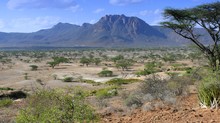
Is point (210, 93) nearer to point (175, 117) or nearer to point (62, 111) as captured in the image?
point (175, 117)

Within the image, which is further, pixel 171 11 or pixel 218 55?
pixel 171 11

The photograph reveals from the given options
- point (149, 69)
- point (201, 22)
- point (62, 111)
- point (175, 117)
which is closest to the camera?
point (62, 111)

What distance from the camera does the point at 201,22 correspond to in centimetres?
2962

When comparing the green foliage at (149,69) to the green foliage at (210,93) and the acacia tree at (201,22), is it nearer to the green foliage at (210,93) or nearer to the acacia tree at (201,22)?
the acacia tree at (201,22)

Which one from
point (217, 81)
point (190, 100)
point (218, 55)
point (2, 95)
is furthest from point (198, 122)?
point (2, 95)

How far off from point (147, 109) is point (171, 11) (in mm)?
17951

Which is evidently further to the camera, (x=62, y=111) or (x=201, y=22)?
(x=201, y=22)

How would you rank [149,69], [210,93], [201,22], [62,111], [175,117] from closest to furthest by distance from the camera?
1. [62,111]
2. [175,117]
3. [210,93]
4. [201,22]
5. [149,69]

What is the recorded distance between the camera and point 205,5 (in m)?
28.2

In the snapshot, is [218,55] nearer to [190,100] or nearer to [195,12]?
[195,12]

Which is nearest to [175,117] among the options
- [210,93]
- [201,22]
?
[210,93]

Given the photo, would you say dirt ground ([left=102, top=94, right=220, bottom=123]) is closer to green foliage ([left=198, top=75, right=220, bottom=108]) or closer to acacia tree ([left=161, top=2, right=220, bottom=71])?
green foliage ([left=198, top=75, right=220, bottom=108])

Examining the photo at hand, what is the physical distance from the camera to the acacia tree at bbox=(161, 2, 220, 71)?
91.8 feet

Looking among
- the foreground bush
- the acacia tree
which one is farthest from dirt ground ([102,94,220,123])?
the acacia tree
